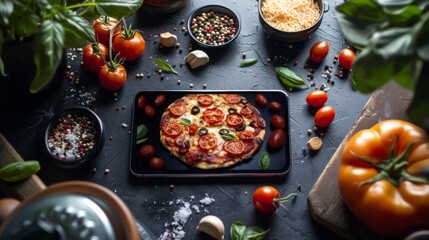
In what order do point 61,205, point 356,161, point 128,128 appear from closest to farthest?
point 61,205
point 356,161
point 128,128

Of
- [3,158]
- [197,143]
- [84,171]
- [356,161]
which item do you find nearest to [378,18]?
[356,161]

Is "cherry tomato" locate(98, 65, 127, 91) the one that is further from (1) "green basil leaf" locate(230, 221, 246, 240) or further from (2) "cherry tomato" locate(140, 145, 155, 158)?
(1) "green basil leaf" locate(230, 221, 246, 240)

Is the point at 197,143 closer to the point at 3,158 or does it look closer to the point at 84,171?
the point at 84,171

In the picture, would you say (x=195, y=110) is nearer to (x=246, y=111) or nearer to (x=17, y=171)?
(x=246, y=111)

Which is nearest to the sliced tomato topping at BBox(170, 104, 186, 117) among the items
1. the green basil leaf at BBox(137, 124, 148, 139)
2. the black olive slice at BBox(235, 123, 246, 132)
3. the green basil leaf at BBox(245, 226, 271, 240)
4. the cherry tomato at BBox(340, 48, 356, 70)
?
the green basil leaf at BBox(137, 124, 148, 139)

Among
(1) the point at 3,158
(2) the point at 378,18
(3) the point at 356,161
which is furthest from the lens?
(1) the point at 3,158

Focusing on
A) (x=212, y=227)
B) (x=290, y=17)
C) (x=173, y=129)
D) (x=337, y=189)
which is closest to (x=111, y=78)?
(x=173, y=129)
